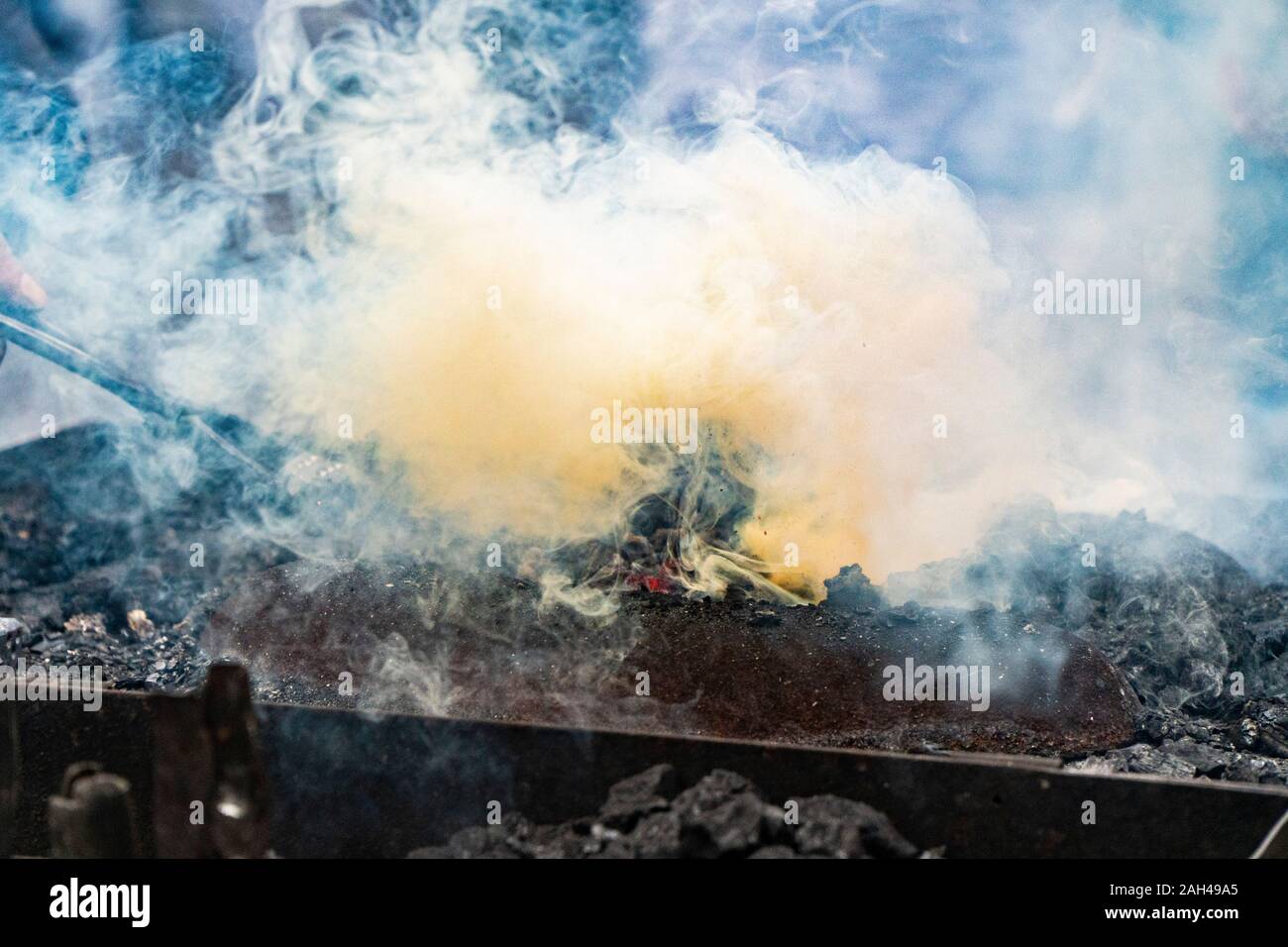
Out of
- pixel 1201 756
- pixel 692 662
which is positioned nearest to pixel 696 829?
pixel 692 662

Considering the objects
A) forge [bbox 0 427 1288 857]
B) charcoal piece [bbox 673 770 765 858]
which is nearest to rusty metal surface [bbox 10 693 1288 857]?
forge [bbox 0 427 1288 857]

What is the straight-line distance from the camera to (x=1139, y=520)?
7.96 meters

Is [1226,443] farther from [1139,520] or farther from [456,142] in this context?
[456,142]

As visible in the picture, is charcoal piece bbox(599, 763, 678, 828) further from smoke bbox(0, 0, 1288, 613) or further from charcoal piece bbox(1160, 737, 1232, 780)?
charcoal piece bbox(1160, 737, 1232, 780)

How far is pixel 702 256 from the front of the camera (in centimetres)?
809

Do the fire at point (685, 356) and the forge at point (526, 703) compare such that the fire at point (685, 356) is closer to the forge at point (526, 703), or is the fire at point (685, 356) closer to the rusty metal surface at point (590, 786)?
the forge at point (526, 703)

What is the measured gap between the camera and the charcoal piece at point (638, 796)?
4.27 metres

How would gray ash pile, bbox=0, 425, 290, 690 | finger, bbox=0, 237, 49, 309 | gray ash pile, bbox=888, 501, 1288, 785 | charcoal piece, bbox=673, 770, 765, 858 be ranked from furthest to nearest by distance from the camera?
finger, bbox=0, 237, 49, 309 → gray ash pile, bbox=0, 425, 290, 690 → gray ash pile, bbox=888, 501, 1288, 785 → charcoal piece, bbox=673, 770, 765, 858

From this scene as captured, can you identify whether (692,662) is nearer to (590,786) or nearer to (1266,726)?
(590,786)

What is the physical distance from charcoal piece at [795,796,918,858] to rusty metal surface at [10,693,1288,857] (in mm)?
112

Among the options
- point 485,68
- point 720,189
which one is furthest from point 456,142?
point 720,189

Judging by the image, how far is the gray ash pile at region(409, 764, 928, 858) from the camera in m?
4.06

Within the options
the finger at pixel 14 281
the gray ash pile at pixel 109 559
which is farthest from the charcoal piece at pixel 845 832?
the finger at pixel 14 281

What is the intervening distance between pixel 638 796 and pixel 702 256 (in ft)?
15.9
